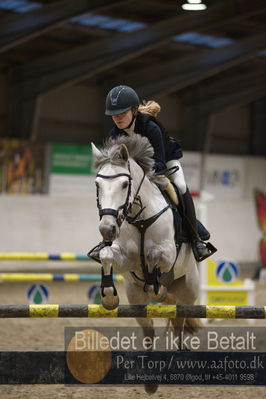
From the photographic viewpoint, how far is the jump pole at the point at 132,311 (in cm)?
365

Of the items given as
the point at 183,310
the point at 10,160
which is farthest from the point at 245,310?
the point at 10,160

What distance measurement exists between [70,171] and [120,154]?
10409 mm

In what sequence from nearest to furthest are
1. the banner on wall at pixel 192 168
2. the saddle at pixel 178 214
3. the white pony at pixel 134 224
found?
the white pony at pixel 134 224 → the saddle at pixel 178 214 → the banner on wall at pixel 192 168

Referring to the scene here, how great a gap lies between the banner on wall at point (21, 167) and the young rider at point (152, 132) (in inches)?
351

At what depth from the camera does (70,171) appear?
551 inches

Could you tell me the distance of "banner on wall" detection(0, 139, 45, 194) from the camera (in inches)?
518

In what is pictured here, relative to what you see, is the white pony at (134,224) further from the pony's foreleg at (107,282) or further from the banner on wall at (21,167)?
the banner on wall at (21,167)

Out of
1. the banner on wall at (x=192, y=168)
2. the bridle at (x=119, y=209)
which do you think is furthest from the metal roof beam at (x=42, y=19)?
the bridle at (x=119, y=209)

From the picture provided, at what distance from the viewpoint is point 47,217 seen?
13672mm

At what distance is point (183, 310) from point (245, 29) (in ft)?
36.1

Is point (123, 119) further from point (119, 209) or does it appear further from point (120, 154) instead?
point (119, 209)

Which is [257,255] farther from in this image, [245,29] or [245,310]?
[245,310]

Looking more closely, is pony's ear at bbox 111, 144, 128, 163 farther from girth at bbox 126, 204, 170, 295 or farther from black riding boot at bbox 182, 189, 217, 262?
black riding boot at bbox 182, 189, 217, 262

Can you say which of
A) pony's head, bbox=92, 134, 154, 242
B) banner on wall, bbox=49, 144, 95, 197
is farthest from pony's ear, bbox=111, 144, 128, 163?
banner on wall, bbox=49, 144, 95, 197
